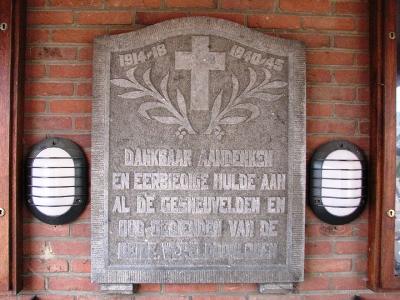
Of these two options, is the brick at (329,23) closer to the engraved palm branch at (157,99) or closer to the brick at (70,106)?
the engraved palm branch at (157,99)

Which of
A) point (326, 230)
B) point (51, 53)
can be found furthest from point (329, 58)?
point (51, 53)

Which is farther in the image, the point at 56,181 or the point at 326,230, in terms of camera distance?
the point at 326,230

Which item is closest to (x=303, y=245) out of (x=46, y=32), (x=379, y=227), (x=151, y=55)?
(x=379, y=227)

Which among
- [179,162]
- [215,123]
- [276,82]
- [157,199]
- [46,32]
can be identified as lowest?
[157,199]

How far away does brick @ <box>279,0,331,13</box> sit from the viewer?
5.05 ft

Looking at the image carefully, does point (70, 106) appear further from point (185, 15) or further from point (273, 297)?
point (273, 297)

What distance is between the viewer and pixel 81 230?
59.4 inches

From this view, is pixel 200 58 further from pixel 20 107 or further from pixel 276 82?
pixel 20 107

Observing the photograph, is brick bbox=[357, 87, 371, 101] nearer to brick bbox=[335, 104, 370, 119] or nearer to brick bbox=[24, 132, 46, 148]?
brick bbox=[335, 104, 370, 119]

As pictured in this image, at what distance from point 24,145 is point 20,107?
0.18 metres

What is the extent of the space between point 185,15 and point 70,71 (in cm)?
61

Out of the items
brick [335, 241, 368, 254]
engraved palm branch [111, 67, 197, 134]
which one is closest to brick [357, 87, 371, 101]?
brick [335, 241, 368, 254]

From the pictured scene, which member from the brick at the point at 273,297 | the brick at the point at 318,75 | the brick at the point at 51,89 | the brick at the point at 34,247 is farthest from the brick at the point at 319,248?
the brick at the point at 51,89

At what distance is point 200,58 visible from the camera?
57.9 inches
